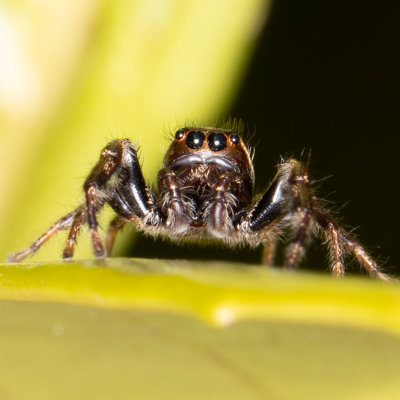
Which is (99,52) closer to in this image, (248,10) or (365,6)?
(248,10)

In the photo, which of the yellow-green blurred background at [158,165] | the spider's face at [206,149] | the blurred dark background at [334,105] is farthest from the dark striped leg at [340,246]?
the blurred dark background at [334,105]

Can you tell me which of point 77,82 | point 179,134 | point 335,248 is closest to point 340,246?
point 335,248

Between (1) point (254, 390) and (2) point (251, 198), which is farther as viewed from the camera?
(2) point (251, 198)

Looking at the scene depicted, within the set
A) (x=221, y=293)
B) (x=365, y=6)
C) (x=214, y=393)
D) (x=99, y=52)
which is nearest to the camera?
(x=221, y=293)

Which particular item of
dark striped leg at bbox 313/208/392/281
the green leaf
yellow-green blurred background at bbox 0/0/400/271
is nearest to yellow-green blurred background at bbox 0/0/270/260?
yellow-green blurred background at bbox 0/0/400/271

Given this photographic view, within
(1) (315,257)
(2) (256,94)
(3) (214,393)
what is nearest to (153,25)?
(2) (256,94)

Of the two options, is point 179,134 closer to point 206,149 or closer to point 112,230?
point 206,149
